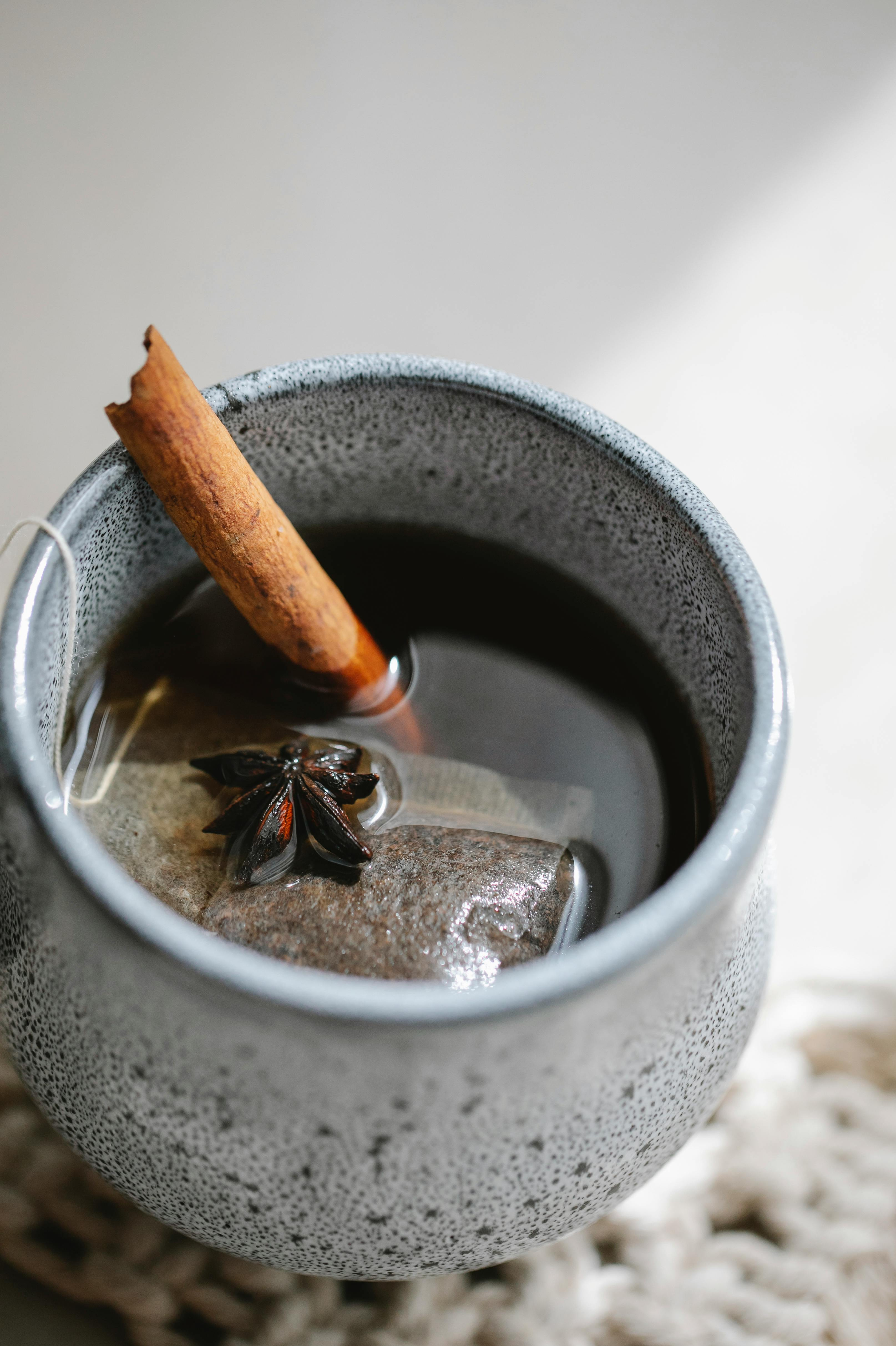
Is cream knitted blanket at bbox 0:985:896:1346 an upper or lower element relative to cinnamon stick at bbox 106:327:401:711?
lower

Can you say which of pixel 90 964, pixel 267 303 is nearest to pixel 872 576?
pixel 267 303

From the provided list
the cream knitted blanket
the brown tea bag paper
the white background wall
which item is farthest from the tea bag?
the white background wall

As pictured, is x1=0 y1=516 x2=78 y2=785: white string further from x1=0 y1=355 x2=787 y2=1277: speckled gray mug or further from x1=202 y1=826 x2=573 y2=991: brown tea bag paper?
x1=202 y1=826 x2=573 y2=991: brown tea bag paper

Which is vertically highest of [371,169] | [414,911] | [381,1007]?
A: [371,169]

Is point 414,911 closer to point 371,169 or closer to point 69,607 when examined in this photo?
point 69,607

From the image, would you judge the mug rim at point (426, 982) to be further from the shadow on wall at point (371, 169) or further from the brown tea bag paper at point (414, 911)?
the shadow on wall at point (371, 169)

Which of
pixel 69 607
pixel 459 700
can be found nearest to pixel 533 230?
pixel 459 700
